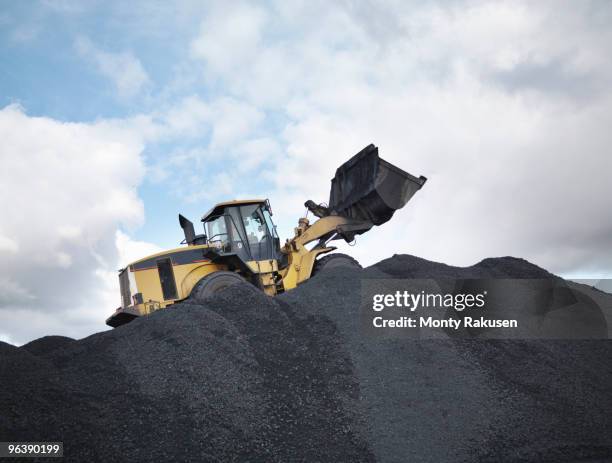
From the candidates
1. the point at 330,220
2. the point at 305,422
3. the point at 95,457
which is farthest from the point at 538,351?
the point at 95,457

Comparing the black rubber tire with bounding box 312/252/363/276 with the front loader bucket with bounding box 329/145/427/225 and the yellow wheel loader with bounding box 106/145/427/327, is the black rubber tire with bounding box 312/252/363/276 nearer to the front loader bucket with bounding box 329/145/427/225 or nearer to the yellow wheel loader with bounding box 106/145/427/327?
the yellow wheel loader with bounding box 106/145/427/327

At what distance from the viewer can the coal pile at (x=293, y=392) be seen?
5242 millimetres

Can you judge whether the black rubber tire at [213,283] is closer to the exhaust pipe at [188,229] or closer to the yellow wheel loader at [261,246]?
the yellow wheel loader at [261,246]

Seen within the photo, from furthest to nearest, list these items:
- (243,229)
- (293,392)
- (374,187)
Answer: (374,187) → (243,229) → (293,392)

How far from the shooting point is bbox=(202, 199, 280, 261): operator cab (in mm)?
10453

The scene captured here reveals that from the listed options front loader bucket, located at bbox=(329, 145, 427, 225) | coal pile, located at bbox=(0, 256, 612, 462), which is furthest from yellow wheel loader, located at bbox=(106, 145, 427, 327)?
coal pile, located at bbox=(0, 256, 612, 462)

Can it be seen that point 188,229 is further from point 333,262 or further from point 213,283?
point 333,262

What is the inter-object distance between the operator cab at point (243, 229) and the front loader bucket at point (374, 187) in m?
1.88

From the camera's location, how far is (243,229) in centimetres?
1056

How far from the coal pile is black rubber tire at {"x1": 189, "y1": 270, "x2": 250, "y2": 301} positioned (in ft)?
4.98

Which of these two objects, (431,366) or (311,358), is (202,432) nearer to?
(311,358)

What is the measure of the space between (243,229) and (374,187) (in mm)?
2685

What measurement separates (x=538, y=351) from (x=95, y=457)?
6127mm

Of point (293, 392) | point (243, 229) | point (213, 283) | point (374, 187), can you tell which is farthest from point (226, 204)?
point (293, 392)
